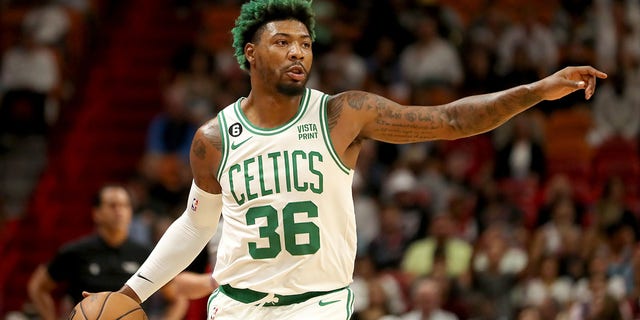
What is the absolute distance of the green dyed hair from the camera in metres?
5.95

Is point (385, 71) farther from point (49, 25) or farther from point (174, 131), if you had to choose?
point (49, 25)

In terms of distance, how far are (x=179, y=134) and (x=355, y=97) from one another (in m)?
9.63

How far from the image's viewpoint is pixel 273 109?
5969 millimetres

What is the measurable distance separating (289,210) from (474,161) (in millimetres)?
9144

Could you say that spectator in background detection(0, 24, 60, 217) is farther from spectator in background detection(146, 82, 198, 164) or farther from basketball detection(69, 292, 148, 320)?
basketball detection(69, 292, 148, 320)

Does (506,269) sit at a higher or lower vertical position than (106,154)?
lower

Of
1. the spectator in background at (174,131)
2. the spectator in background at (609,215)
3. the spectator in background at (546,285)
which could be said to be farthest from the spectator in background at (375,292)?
the spectator in background at (174,131)

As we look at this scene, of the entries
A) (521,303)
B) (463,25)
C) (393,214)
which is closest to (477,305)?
(521,303)

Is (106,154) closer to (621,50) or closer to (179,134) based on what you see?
(179,134)

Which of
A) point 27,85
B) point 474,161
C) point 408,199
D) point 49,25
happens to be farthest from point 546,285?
point 49,25

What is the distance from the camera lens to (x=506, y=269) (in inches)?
472

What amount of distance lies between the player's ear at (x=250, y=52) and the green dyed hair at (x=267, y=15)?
0.04m

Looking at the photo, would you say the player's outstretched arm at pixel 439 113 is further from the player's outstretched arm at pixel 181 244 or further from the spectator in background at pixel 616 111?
the spectator in background at pixel 616 111

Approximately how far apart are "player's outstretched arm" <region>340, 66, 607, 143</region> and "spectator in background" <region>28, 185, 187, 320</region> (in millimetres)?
3768
